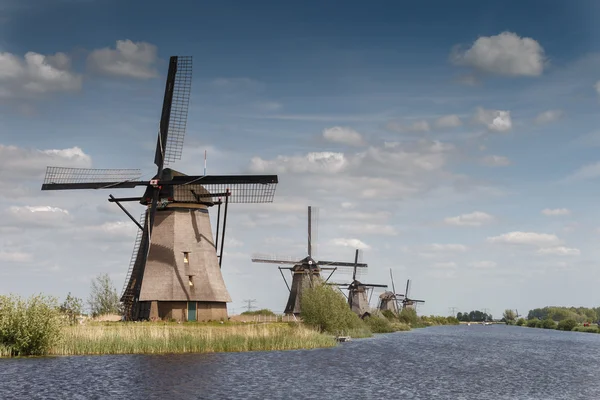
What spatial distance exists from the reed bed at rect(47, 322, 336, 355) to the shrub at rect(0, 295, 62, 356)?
138cm

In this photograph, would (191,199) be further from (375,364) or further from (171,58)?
(375,364)

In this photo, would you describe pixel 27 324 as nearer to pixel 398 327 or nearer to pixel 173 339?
pixel 173 339

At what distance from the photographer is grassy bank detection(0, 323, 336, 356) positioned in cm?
4009

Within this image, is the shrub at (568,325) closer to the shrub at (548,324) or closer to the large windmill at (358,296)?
the shrub at (548,324)

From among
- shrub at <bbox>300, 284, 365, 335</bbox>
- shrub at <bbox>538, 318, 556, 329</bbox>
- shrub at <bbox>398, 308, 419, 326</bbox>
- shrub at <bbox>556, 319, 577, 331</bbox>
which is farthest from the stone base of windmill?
shrub at <bbox>538, 318, 556, 329</bbox>

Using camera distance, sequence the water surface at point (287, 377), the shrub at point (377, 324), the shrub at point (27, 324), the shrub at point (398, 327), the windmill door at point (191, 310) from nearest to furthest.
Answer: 1. the water surface at point (287, 377)
2. the shrub at point (27, 324)
3. the windmill door at point (191, 310)
4. the shrub at point (377, 324)
5. the shrub at point (398, 327)

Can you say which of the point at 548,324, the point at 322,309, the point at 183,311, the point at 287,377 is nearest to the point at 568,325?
the point at 548,324

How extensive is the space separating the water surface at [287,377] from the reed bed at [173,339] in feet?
3.56

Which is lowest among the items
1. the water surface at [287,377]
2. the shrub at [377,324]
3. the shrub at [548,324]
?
the water surface at [287,377]

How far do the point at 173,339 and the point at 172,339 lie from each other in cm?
6

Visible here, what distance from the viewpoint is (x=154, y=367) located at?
35406mm

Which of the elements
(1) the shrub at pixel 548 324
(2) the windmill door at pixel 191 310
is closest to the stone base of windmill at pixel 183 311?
(2) the windmill door at pixel 191 310

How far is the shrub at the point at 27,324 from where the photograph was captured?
118 feet

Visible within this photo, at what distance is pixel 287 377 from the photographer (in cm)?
3388
